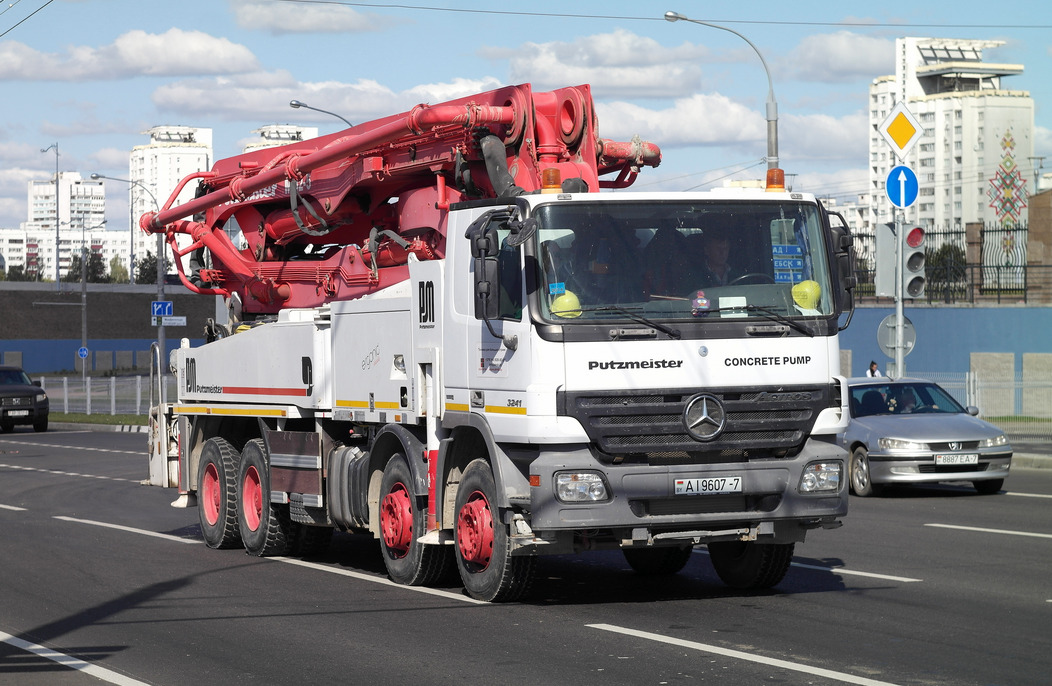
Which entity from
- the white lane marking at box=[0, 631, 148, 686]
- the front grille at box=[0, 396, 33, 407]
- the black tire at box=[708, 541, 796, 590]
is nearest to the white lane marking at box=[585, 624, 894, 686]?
the black tire at box=[708, 541, 796, 590]

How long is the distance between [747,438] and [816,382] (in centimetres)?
63

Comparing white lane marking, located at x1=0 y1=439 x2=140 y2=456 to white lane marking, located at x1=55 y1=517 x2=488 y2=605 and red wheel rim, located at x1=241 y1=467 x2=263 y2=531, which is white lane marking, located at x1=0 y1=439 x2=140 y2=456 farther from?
red wheel rim, located at x1=241 y1=467 x2=263 y2=531

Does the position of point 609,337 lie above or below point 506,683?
above

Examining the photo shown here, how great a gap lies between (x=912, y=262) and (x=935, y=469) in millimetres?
5927

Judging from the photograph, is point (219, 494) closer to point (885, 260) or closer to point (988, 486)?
point (988, 486)

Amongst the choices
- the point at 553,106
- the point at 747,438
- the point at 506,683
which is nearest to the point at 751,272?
the point at 747,438

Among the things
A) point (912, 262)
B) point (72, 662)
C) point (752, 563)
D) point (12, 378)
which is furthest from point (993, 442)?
point (12, 378)

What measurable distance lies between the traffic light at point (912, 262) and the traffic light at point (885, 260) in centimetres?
44

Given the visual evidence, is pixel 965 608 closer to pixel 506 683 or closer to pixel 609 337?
pixel 609 337

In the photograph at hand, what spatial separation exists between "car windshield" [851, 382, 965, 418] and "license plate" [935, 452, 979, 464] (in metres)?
1.39

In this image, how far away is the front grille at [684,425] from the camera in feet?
29.4

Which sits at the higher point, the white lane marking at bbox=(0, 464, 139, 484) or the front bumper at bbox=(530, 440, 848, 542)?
the front bumper at bbox=(530, 440, 848, 542)

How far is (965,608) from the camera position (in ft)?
30.4

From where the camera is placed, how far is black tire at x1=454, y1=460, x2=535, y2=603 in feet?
30.8
